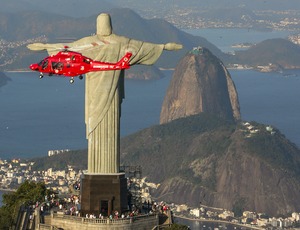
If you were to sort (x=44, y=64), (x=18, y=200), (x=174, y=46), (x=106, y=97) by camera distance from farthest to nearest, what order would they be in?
(x=18, y=200)
(x=106, y=97)
(x=174, y=46)
(x=44, y=64)

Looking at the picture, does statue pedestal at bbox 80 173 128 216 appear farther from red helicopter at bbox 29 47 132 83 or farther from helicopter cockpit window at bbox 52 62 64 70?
helicopter cockpit window at bbox 52 62 64 70

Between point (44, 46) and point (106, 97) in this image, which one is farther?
point (44, 46)

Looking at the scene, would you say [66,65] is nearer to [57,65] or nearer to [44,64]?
[57,65]

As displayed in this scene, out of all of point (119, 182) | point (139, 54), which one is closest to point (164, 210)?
point (119, 182)

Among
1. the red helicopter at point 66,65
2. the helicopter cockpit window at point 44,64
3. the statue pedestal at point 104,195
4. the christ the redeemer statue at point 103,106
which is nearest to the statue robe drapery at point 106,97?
the christ the redeemer statue at point 103,106

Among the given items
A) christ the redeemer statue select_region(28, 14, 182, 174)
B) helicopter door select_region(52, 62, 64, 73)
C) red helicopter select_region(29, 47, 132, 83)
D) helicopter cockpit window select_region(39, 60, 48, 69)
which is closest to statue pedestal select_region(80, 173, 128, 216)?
christ the redeemer statue select_region(28, 14, 182, 174)

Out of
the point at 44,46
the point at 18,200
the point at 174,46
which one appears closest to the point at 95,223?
the point at 174,46

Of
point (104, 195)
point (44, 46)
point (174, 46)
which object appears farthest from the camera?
point (44, 46)

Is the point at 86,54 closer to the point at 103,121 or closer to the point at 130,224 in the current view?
the point at 103,121
